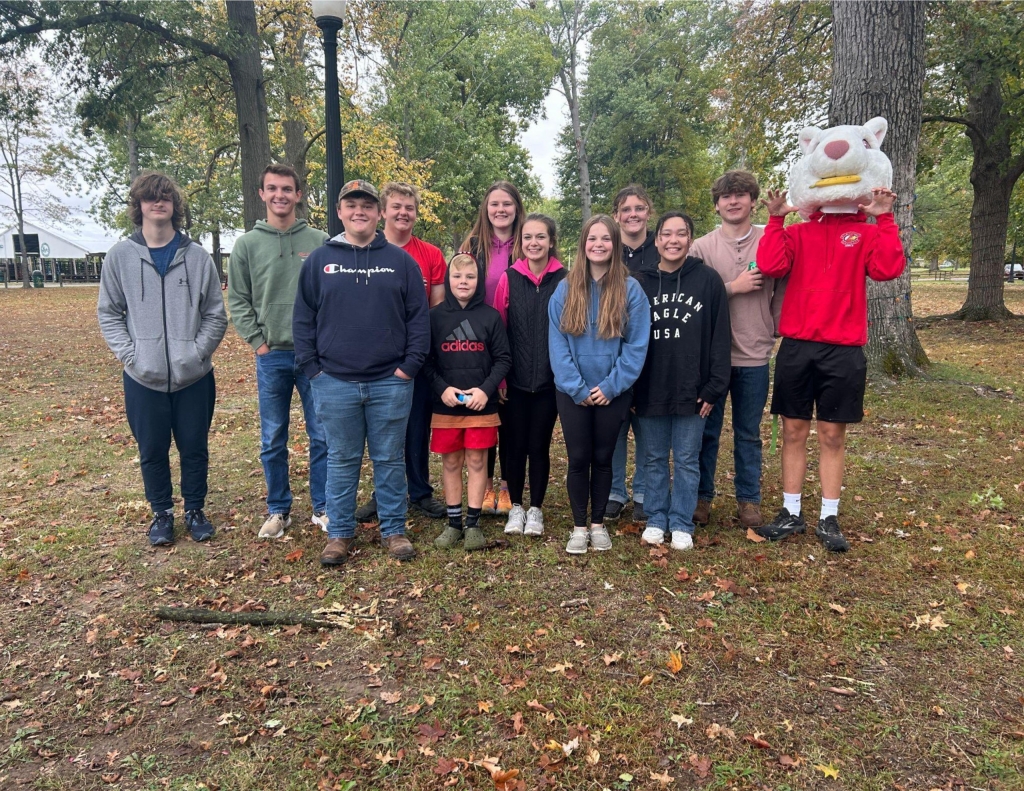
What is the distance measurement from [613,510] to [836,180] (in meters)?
2.72

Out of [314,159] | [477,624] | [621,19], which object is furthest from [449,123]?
[477,624]

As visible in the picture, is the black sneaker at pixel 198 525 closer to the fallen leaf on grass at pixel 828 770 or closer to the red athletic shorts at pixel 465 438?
the red athletic shorts at pixel 465 438

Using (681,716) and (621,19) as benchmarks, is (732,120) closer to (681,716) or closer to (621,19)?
(681,716)

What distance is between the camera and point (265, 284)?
15.0 feet

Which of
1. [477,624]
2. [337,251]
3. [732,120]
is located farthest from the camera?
[732,120]

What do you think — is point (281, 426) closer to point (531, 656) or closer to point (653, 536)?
point (531, 656)

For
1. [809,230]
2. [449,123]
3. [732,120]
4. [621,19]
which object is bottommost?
[809,230]

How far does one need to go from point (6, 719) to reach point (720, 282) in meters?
4.47

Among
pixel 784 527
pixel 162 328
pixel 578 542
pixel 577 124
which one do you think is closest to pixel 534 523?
pixel 578 542

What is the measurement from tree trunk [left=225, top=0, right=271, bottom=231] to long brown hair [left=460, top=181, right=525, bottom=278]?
8669 mm

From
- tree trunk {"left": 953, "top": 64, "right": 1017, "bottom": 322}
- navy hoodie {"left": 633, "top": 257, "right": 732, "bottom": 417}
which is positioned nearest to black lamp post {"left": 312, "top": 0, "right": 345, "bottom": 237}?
navy hoodie {"left": 633, "top": 257, "right": 732, "bottom": 417}

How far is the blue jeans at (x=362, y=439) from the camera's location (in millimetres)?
4203

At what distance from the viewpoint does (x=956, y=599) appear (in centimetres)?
369

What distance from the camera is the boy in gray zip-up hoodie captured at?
4.36 meters
